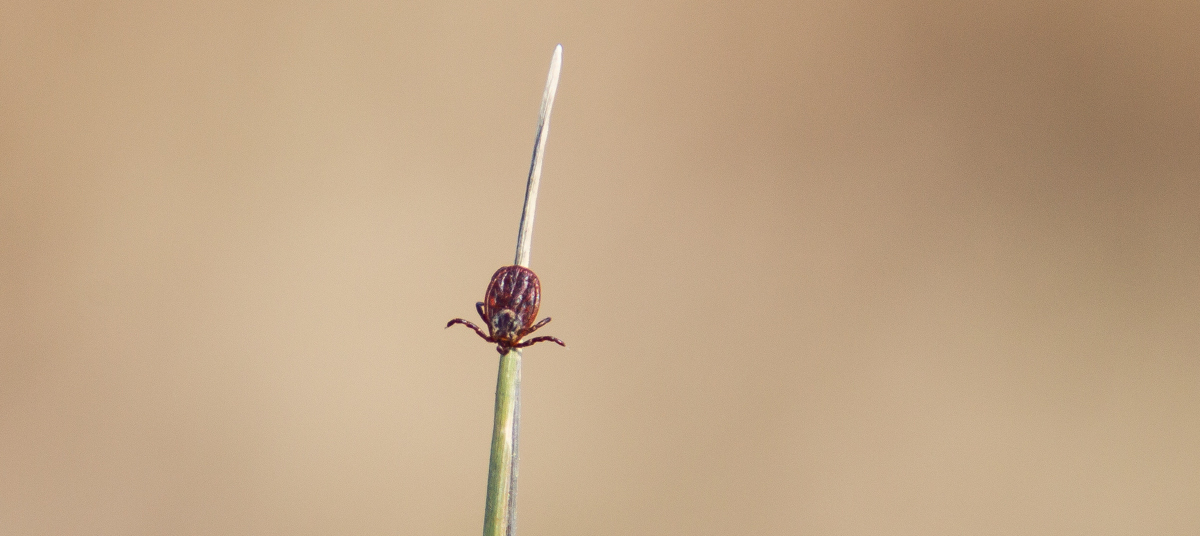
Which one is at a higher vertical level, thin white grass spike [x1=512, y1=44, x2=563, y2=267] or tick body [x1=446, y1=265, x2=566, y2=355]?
thin white grass spike [x1=512, y1=44, x2=563, y2=267]

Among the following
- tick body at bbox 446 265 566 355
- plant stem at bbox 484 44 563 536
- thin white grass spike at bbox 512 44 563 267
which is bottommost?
plant stem at bbox 484 44 563 536

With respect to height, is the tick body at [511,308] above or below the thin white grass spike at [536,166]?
below

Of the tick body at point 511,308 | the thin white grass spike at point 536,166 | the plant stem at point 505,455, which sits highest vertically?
the thin white grass spike at point 536,166

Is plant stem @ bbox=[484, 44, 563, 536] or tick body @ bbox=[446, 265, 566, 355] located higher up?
tick body @ bbox=[446, 265, 566, 355]

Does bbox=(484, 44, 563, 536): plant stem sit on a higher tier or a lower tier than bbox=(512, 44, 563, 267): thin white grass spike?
lower

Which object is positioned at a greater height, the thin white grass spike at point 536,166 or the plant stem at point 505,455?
the thin white grass spike at point 536,166

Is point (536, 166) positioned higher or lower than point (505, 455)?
higher

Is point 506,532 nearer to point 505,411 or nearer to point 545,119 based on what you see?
point 505,411

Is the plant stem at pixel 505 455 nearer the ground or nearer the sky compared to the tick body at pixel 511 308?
nearer the ground
